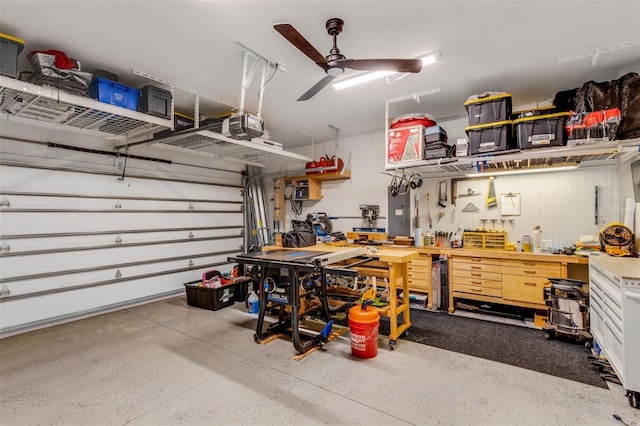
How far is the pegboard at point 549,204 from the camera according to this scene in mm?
4176

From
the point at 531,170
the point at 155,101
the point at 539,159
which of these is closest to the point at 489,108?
the point at 539,159

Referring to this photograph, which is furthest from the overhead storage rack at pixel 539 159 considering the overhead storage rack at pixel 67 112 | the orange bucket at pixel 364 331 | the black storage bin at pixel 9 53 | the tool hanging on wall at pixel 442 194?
the black storage bin at pixel 9 53

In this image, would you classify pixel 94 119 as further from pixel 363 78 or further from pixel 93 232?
pixel 363 78

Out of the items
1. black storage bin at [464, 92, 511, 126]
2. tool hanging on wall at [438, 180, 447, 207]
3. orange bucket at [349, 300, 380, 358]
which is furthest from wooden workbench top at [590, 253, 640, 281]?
tool hanging on wall at [438, 180, 447, 207]

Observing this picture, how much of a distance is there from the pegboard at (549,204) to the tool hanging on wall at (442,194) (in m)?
0.07

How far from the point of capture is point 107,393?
2.61 metres

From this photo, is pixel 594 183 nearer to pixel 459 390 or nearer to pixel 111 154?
pixel 459 390

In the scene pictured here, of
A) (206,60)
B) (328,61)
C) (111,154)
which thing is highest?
(206,60)

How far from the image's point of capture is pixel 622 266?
106 inches

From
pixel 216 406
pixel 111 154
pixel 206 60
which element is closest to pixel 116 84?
pixel 206 60

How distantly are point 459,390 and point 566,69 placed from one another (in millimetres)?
3703

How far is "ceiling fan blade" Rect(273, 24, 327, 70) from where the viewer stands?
212 centimetres

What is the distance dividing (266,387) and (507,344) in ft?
9.04

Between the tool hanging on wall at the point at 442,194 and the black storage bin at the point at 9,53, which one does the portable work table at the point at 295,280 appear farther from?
the black storage bin at the point at 9,53
